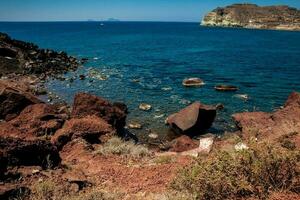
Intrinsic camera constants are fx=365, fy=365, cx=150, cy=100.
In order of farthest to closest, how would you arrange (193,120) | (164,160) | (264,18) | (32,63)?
(264,18) → (32,63) → (193,120) → (164,160)

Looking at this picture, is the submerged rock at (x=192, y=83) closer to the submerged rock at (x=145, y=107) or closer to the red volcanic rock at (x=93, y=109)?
the submerged rock at (x=145, y=107)

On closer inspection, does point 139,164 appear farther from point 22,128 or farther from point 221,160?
point 22,128

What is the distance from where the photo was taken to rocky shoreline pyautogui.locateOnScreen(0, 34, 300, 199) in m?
9.28

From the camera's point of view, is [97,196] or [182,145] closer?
[97,196]

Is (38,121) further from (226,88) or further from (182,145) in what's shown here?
(226,88)

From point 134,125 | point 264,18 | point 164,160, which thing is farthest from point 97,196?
A: point 264,18

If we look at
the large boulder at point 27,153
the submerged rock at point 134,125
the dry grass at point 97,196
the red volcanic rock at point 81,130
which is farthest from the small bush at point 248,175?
the submerged rock at point 134,125

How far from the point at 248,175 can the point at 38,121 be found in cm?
952

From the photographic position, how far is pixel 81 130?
1423cm

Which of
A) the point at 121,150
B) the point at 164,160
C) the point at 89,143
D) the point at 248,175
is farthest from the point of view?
the point at 89,143

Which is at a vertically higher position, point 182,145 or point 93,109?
point 93,109

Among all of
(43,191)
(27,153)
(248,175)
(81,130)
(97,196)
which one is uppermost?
(248,175)

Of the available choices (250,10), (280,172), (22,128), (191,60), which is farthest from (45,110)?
(250,10)

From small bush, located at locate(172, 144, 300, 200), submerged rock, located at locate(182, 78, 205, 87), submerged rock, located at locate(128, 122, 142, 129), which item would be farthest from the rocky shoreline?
submerged rock, located at locate(182, 78, 205, 87)
